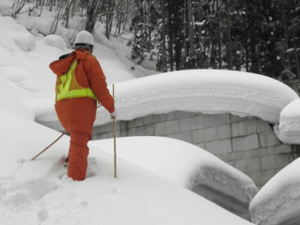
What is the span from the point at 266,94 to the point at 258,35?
934 centimetres

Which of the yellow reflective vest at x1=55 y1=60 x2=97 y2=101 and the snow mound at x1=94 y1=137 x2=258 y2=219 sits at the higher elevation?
the yellow reflective vest at x1=55 y1=60 x2=97 y2=101

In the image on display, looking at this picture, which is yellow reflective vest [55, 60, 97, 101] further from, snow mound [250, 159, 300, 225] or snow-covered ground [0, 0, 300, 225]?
snow mound [250, 159, 300, 225]

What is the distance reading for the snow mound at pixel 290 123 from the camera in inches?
212

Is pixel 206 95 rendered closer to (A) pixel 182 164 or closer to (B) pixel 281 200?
(A) pixel 182 164

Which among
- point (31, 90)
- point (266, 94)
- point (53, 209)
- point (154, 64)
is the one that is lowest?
point (154, 64)

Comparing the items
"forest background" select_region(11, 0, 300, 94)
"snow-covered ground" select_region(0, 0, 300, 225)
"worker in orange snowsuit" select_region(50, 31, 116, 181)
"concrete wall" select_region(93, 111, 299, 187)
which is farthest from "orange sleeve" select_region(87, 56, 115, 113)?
"forest background" select_region(11, 0, 300, 94)

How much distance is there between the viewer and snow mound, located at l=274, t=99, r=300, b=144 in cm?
539

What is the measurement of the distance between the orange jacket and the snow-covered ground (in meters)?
0.33

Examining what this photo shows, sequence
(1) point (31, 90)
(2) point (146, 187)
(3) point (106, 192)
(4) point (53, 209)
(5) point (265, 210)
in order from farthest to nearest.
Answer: (1) point (31, 90) → (5) point (265, 210) → (2) point (146, 187) → (3) point (106, 192) → (4) point (53, 209)

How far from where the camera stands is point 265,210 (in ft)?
12.1

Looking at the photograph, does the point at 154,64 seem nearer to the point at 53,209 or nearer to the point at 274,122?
the point at 274,122

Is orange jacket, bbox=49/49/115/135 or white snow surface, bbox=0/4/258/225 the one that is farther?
orange jacket, bbox=49/49/115/135

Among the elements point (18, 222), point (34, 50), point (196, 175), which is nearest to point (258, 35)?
point (34, 50)

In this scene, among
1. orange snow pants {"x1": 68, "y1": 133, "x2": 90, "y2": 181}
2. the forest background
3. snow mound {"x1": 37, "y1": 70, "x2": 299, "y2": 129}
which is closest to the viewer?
orange snow pants {"x1": 68, "y1": 133, "x2": 90, "y2": 181}
